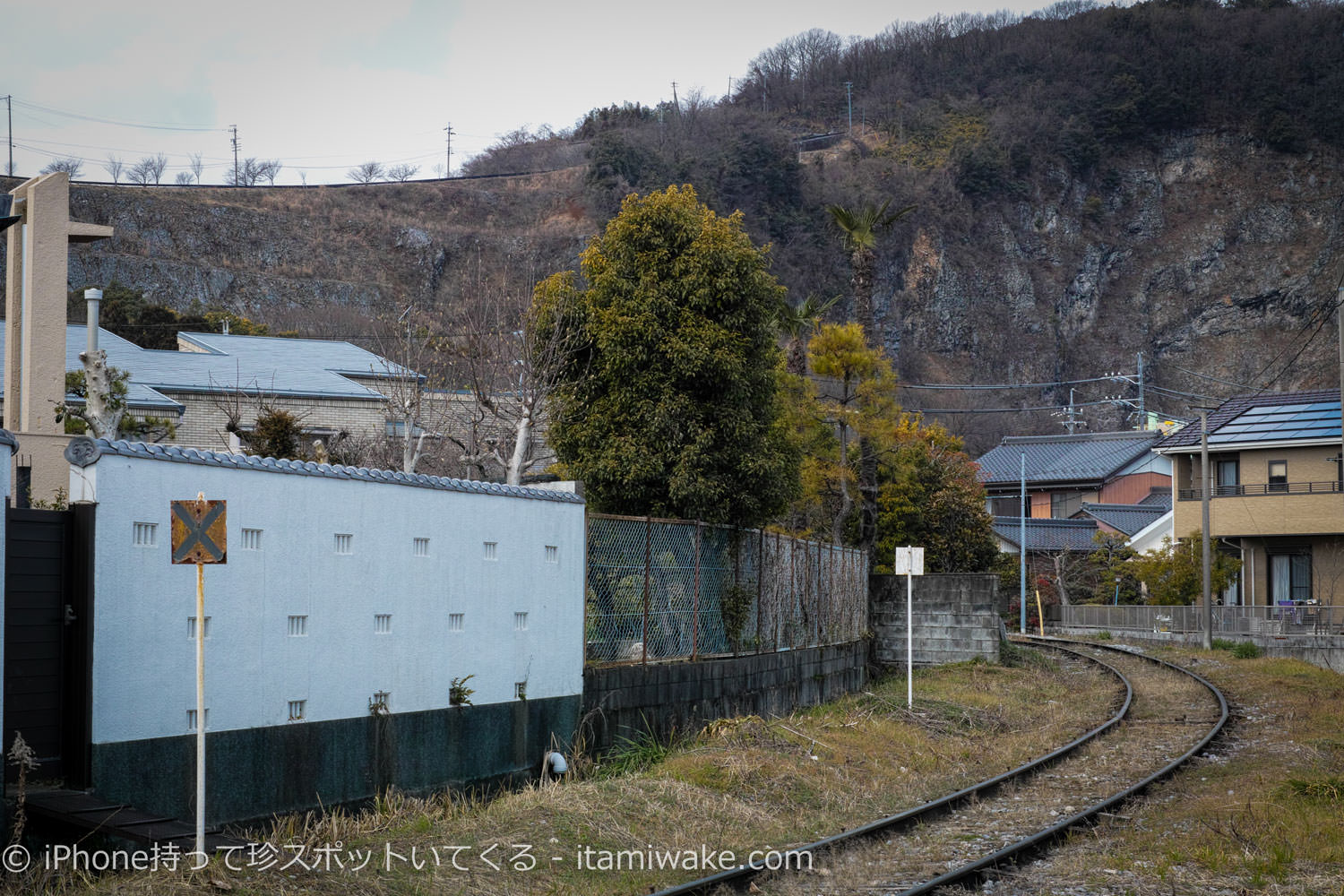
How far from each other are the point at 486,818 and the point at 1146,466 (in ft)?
211

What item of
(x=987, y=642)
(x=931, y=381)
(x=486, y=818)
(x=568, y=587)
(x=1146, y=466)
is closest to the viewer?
(x=486, y=818)

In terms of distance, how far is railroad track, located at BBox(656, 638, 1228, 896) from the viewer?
8484mm

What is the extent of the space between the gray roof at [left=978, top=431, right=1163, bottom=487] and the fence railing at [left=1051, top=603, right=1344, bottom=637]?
23887 mm

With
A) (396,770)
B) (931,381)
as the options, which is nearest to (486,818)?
(396,770)

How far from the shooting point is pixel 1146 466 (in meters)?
67.7

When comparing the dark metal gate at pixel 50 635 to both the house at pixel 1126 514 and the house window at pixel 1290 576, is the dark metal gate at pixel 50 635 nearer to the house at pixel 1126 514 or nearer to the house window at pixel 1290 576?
the house window at pixel 1290 576

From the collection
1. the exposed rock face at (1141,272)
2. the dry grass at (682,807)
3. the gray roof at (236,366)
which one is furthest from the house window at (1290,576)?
the exposed rock face at (1141,272)

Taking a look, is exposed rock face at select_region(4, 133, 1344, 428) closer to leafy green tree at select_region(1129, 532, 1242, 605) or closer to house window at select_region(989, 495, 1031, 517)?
house window at select_region(989, 495, 1031, 517)

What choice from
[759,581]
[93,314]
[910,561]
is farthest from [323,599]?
[910,561]

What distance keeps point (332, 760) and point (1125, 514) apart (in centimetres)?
5772

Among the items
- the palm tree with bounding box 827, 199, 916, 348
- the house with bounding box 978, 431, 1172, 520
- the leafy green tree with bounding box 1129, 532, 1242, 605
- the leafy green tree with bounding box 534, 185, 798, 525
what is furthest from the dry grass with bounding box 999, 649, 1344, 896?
the house with bounding box 978, 431, 1172, 520

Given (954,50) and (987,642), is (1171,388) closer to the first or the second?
(954,50)

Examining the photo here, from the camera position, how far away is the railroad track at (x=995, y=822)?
27.8 ft

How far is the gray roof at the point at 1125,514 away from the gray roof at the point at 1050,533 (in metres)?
1.06
